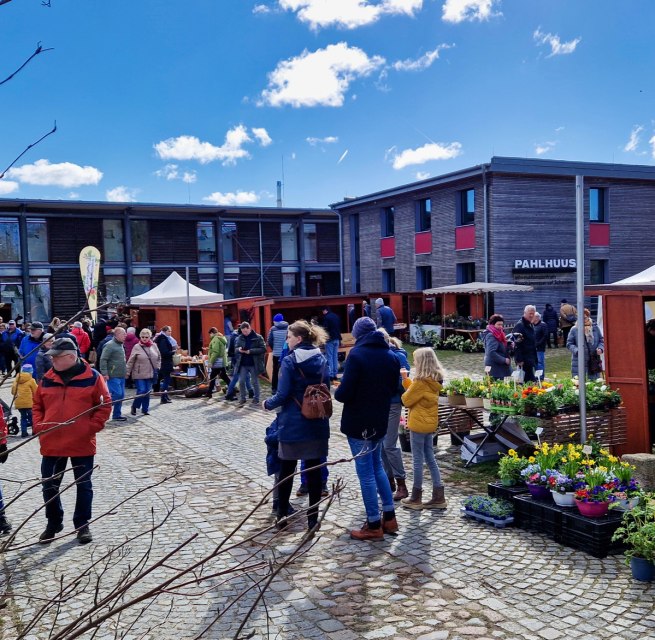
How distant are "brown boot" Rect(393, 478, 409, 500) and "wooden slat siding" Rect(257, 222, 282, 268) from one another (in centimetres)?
3404

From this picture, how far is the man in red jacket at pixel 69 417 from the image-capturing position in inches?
252

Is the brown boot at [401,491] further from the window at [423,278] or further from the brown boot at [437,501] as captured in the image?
the window at [423,278]

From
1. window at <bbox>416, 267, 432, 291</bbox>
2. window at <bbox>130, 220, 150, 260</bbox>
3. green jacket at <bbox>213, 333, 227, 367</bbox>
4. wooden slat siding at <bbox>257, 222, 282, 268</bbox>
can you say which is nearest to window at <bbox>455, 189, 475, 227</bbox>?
window at <bbox>416, 267, 432, 291</bbox>

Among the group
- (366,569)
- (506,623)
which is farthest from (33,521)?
(506,623)

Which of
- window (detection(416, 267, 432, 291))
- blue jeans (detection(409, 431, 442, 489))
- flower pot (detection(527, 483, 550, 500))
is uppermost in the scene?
window (detection(416, 267, 432, 291))

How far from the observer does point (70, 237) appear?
36.2m

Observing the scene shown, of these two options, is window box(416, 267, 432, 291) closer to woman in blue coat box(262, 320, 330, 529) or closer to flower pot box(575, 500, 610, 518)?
woman in blue coat box(262, 320, 330, 529)

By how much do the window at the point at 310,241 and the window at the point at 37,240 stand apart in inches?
579

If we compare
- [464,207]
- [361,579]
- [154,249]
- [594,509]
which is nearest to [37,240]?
[154,249]

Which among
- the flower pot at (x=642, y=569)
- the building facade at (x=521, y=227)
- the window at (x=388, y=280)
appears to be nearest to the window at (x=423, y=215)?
the building facade at (x=521, y=227)

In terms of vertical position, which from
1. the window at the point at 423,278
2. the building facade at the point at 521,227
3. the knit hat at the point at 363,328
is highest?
the building facade at the point at 521,227

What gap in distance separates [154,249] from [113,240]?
7.29 ft

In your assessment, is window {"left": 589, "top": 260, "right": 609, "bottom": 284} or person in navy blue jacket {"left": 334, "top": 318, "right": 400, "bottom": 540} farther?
window {"left": 589, "top": 260, "right": 609, "bottom": 284}

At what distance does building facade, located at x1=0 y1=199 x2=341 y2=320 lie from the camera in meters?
35.1
